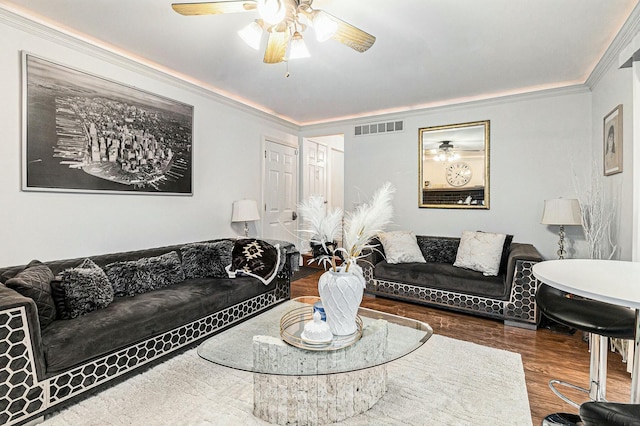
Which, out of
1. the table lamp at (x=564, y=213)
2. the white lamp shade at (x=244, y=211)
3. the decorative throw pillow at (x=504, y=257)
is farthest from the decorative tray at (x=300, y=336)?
the table lamp at (x=564, y=213)

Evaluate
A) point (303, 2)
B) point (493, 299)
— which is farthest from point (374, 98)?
point (493, 299)

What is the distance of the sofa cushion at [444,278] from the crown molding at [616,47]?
2158 millimetres

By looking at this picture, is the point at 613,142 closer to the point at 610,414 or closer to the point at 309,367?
the point at 610,414

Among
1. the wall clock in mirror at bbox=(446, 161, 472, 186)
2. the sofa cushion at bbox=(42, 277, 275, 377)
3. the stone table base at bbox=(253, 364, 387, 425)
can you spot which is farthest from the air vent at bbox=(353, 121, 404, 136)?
the stone table base at bbox=(253, 364, 387, 425)

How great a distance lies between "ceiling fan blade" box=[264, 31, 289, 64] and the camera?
2027mm

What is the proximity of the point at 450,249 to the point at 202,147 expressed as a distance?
3.34 m

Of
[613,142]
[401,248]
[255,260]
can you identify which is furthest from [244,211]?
[613,142]

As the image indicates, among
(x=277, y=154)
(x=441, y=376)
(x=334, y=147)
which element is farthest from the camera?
(x=334, y=147)

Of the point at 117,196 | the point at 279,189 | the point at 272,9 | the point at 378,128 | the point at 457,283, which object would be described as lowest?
the point at 457,283

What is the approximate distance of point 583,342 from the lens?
2.77 m

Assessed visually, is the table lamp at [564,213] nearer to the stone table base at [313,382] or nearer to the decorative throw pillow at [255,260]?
the stone table base at [313,382]

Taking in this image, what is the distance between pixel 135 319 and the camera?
2.16 m

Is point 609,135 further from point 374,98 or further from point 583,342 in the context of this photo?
point 374,98

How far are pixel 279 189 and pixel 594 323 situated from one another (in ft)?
14.2
